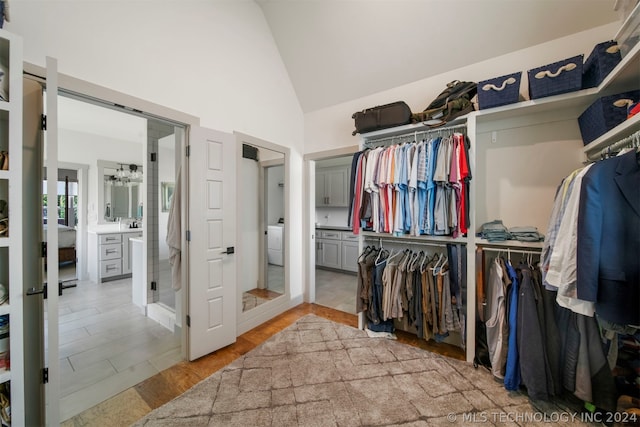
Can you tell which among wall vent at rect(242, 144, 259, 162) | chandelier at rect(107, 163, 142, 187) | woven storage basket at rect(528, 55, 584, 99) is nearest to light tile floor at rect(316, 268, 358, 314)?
wall vent at rect(242, 144, 259, 162)

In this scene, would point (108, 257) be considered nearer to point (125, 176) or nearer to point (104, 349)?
point (125, 176)

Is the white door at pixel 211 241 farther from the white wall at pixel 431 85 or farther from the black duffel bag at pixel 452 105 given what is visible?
the black duffel bag at pixel 452 105

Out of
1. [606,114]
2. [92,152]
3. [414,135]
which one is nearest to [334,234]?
[414,135]

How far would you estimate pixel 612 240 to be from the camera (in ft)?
3.91

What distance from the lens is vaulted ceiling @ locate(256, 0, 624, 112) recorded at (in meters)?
1.99

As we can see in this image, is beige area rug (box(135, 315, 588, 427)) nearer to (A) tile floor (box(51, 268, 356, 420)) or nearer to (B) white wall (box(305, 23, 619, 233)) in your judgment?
(A) tile floor (box(51, 268, 356, 420))

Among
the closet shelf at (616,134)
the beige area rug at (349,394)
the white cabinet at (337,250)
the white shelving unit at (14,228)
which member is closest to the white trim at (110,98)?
the white shelving unit at (14,228)

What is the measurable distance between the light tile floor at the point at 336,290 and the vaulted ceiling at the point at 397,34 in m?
2.92

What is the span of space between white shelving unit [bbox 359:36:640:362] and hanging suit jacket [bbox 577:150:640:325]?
2.32 ft

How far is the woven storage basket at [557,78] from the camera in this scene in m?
1.68

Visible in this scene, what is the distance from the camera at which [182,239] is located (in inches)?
88.9

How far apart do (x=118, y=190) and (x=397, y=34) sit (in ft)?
18.9

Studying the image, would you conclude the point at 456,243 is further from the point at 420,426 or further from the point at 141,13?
the point at 141,13

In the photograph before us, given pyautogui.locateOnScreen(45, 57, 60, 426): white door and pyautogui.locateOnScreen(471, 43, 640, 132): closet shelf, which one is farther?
pyautogui.locateOnScreen(471, 43, 640, 132): closet shelf
